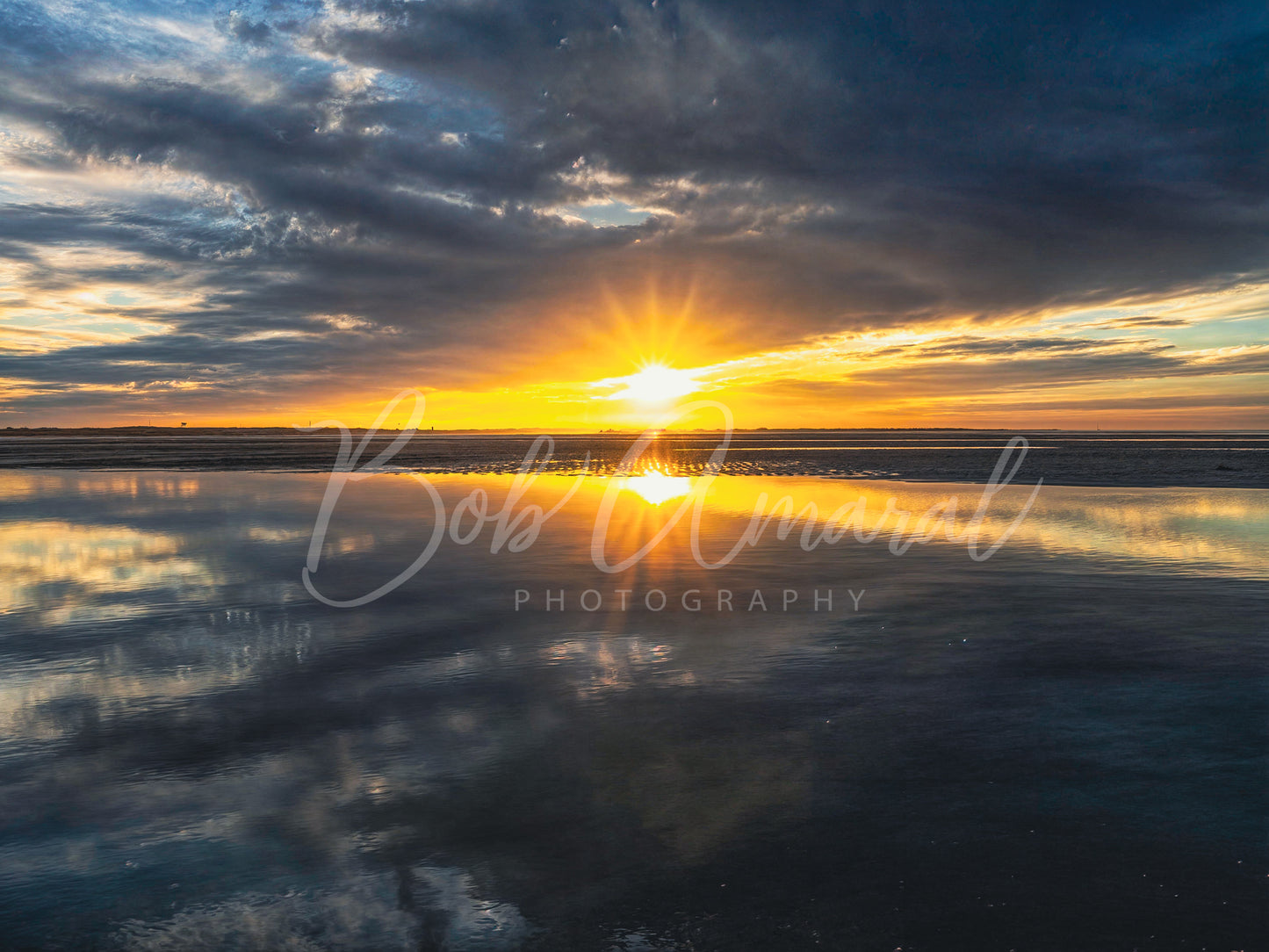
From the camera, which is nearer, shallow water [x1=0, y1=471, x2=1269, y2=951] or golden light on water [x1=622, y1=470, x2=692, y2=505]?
shallow water [x1=0, y1=471, x2=1269, y2=951]

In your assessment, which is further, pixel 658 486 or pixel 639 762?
pixel 658 486

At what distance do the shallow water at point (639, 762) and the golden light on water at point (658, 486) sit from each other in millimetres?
15310

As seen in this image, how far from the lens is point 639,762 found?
20.5 ft

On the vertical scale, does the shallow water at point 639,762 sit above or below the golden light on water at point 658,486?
below

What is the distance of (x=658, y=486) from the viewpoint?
3447cm

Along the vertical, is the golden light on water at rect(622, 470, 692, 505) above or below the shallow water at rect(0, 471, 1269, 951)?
above

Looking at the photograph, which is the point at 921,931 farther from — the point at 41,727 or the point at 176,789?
the point at 41,727

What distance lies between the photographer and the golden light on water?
95.7 feet

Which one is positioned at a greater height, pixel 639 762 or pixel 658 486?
pixel 658 486

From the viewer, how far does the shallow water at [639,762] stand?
14.4 feet

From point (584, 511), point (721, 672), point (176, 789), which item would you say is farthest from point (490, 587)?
point (584, 511)

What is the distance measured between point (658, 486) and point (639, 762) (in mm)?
28286

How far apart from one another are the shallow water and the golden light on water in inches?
603

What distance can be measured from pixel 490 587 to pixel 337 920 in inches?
356
